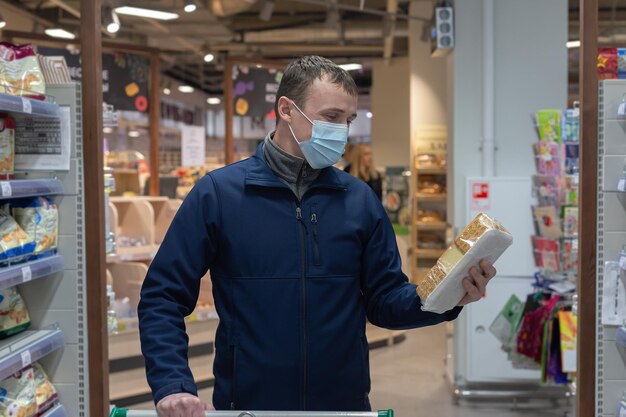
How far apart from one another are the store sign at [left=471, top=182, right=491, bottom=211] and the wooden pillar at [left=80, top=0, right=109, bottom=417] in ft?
12.2

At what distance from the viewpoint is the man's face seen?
92.3 inches

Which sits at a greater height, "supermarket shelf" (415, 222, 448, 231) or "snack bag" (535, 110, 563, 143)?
"snack bag" (535, 110, 563, 143)

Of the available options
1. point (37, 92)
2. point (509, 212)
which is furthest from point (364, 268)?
point (509, 212)

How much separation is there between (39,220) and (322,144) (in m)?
1.77

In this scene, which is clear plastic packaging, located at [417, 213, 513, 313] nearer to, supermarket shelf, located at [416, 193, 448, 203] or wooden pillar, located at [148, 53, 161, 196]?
wooden pillar, located at [148, 53, 161, 196]

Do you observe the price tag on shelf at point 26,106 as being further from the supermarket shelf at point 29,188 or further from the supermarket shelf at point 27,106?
the supermarket shelf at point 29,188

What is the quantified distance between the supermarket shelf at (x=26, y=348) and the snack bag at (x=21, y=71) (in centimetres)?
103

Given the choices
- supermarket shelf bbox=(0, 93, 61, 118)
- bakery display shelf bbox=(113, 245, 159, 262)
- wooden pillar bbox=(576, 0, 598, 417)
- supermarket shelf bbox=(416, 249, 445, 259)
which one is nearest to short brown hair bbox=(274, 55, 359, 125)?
supermarket shelf bbox=(0, 93, 61, 118)

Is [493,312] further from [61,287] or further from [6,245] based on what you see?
[6,245]

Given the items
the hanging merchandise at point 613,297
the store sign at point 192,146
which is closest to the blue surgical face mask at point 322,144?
the hanging merchandise at point 613,297

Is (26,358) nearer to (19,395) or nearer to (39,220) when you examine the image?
(19,395)

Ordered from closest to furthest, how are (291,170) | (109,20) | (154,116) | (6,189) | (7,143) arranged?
(291,170)
(6,189)
(7,143)
(109,20)
(154,116)

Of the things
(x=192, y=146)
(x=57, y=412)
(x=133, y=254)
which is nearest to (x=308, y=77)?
(x=57, y=412)

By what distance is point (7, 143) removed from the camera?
351 cm
